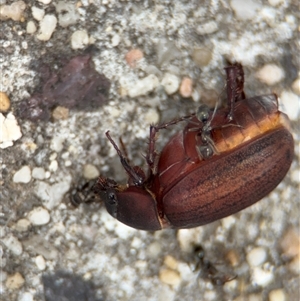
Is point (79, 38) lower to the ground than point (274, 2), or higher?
lower

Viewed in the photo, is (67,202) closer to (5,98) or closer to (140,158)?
(140,158)

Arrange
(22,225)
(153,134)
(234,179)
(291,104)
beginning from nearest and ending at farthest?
1. (234,179)
2. (153,134)
3. (22,225)
4. (291,104)

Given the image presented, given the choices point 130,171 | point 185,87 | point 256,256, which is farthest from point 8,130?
point 256,256

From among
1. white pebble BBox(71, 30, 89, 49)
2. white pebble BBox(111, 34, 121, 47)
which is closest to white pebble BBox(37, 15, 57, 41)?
white pebble BBox(71, 30, 89, 49)

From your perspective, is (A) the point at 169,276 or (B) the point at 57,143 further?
(A) the point at 169,276

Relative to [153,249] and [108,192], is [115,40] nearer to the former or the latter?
[108,192]
